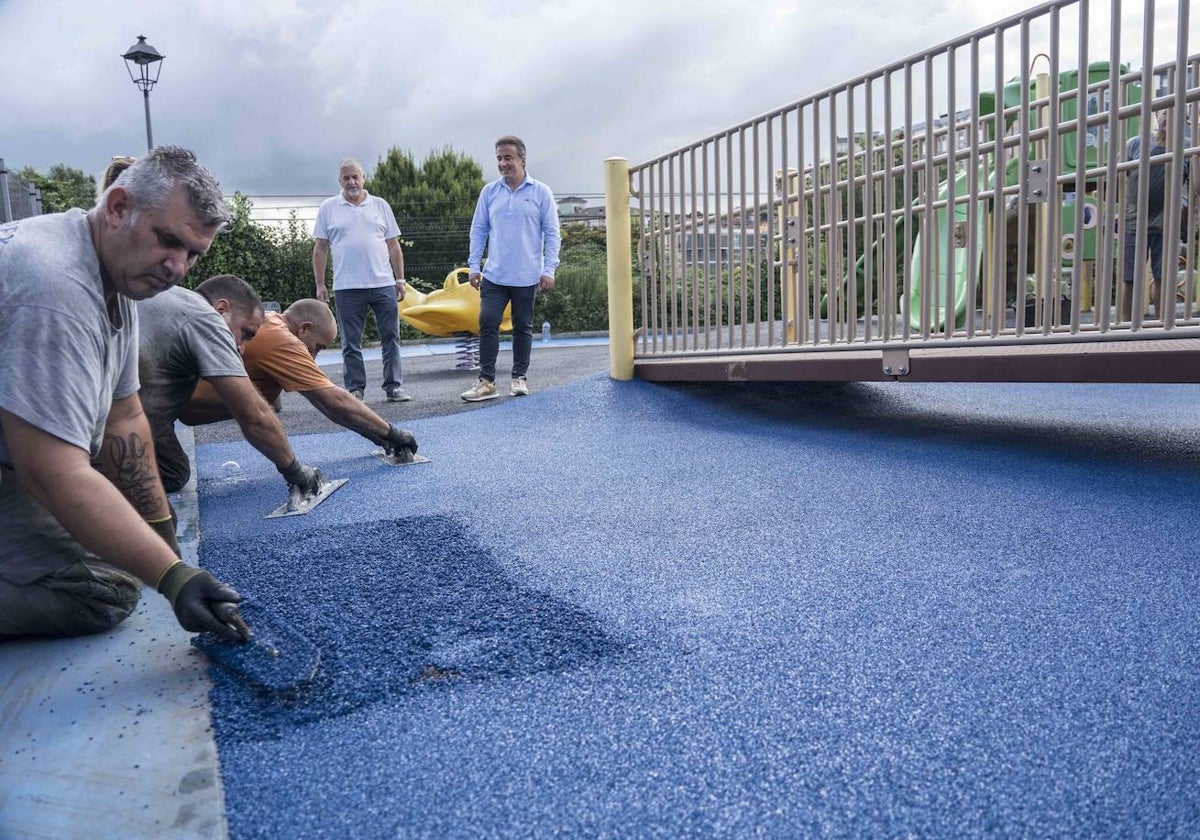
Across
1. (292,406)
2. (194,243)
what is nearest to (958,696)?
(194,243)

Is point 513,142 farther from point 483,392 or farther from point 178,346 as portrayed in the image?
point 178,346

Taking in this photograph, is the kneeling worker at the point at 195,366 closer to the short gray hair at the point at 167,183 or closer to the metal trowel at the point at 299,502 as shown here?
the metal trowel at the point at 299,502

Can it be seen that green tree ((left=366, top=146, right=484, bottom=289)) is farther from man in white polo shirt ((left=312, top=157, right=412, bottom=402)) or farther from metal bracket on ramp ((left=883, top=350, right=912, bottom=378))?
metal bracket on ramp ((left=883, top=350, right=912, bottom=378))

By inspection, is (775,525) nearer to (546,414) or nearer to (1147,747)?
(1147,747)

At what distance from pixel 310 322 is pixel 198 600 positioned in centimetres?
235

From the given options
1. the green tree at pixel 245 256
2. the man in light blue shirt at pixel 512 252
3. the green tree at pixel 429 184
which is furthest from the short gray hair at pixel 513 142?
the green tree at pixel 429 184

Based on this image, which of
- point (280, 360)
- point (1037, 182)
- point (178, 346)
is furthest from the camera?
point (280, 360)

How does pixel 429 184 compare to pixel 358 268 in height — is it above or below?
above

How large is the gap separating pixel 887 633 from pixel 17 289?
5.69 feet

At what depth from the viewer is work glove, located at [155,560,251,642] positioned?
157cm

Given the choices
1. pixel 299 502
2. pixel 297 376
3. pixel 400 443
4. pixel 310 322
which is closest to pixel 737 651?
pixel 299 502

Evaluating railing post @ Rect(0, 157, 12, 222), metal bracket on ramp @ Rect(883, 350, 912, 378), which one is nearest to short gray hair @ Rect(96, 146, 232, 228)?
metal bracket on ramp @ Rect(883, 350, 912, 378)

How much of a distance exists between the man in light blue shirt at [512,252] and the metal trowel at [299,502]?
7.98 feet

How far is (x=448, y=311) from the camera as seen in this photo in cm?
974
